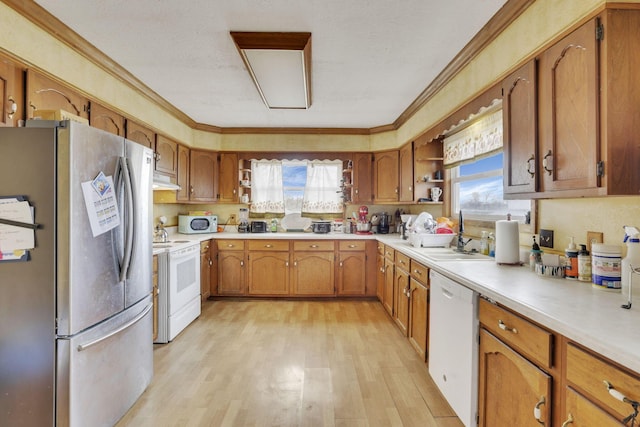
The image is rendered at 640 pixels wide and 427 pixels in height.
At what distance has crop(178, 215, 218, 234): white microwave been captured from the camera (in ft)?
14.1

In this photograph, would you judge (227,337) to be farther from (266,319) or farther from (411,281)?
(411,281)

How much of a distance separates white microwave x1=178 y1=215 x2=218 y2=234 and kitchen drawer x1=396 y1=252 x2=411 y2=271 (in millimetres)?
2684

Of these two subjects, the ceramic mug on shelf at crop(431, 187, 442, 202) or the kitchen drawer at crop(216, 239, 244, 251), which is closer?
the ceramic mug on shelf at crop(431, 187, 442, 202)

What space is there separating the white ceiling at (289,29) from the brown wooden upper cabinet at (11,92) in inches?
17.4

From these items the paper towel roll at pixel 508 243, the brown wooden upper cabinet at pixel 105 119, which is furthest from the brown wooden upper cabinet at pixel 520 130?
the brown wooden upper cabinet at pixel 105 119

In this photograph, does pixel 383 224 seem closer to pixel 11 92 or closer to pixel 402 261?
pixel 402 261

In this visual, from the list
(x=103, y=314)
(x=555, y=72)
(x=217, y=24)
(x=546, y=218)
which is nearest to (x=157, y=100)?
(x=217, y=24)

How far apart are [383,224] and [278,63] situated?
272 centimetres

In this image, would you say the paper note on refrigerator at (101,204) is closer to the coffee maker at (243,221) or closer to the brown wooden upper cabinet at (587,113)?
the brown wooden upper cabinet at (587,113)

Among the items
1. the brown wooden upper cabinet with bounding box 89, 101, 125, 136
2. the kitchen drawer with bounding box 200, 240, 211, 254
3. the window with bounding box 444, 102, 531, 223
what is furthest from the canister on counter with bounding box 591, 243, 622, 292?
the kitchen drawer with bounding box 200, 240, 211, 254

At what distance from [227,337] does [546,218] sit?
273 centimetres

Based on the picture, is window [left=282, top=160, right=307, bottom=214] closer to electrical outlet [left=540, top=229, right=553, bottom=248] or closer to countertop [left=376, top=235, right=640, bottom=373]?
countertop [left=376, top=235, right=640, bottom=373]

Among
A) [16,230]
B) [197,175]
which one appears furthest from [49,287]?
[197,175]

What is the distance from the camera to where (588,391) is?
A: 0.93 metres
